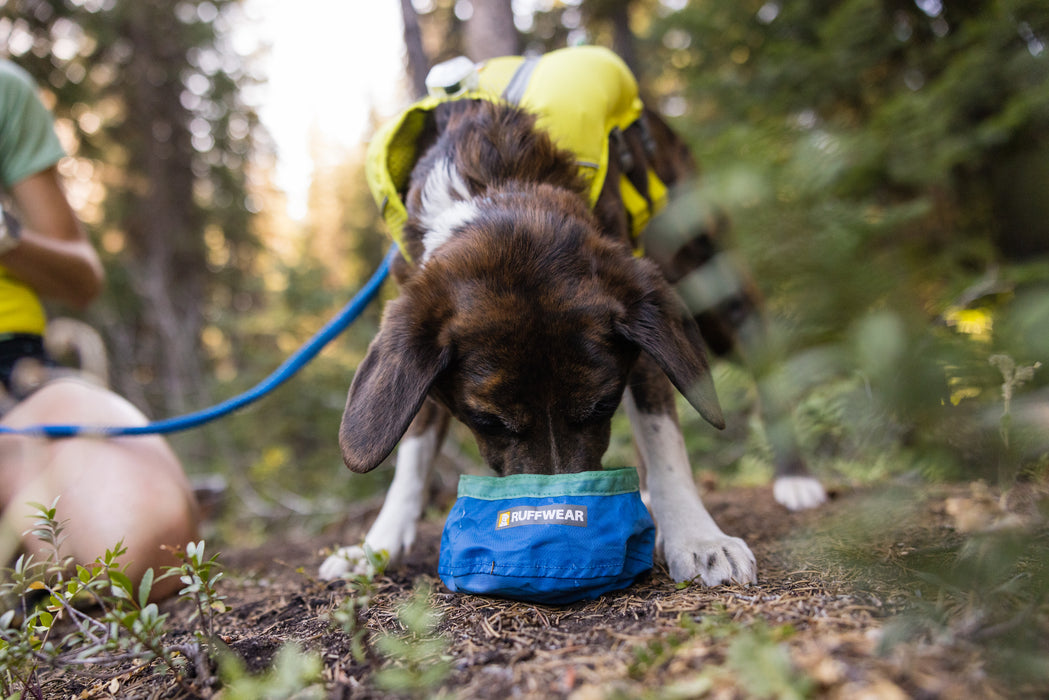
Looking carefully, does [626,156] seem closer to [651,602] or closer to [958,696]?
[651,602]

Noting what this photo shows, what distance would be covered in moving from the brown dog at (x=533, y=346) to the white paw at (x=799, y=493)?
3.87 ft

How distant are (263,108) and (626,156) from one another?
39.9ft

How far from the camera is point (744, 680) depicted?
3.76ft

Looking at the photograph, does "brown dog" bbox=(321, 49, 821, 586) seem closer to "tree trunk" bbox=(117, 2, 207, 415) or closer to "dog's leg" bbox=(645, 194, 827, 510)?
"dog's leg" bbox=(645, 194, 827, 510)

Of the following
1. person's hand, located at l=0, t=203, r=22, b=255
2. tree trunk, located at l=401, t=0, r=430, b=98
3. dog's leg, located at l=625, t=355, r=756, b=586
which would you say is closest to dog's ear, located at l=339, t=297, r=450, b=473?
dog's leg, located at l=625, t=355, r=756, b=586

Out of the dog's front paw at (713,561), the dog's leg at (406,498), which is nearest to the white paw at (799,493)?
the dog's front paw at (713,561)

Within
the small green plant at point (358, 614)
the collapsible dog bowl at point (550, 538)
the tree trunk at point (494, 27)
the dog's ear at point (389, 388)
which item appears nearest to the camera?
the small green plant at point (358, 614)

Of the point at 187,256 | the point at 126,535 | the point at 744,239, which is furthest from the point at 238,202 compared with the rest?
the point at 744,239

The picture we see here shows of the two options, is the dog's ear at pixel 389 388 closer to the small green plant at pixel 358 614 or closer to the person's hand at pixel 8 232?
the small green plant at pixel 358 614

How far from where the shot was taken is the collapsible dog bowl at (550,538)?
1.88 metres

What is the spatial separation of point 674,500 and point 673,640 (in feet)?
3.41

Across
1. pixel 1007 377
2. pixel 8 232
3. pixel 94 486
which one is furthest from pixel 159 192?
pixel 1007 377

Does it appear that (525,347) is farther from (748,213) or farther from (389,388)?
(748,213)

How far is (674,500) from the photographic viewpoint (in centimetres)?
244
